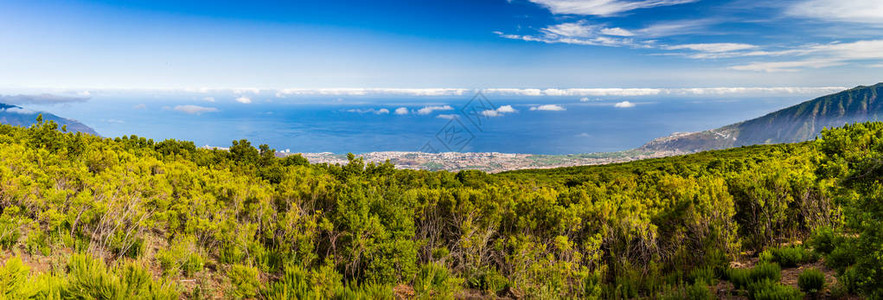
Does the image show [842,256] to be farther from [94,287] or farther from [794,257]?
[94,287]

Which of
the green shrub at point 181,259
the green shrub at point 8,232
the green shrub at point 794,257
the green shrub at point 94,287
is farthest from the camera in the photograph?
the green shrub at point 794,257

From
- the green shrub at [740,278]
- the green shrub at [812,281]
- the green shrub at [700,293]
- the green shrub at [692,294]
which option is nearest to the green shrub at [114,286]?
the green shrub at [692,294]

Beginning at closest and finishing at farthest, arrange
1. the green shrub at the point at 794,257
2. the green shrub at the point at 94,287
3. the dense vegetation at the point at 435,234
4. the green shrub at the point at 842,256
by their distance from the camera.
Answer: the green shrub at the point at 94,287
the green shrub at the point at 842,256
the dense vegetation at the point at 435,234
the green shrub at the point at 794,257

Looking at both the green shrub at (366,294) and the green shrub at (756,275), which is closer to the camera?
the green shrub at (366,294)

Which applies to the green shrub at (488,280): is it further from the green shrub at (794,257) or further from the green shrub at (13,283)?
the green shrub at (13,283)

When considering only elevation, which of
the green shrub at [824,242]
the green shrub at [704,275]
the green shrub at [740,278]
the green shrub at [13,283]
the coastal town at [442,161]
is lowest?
the coastal town at [442,161]

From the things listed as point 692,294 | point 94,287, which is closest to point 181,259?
point 94,287

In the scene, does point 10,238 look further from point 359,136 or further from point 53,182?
point 359,136
